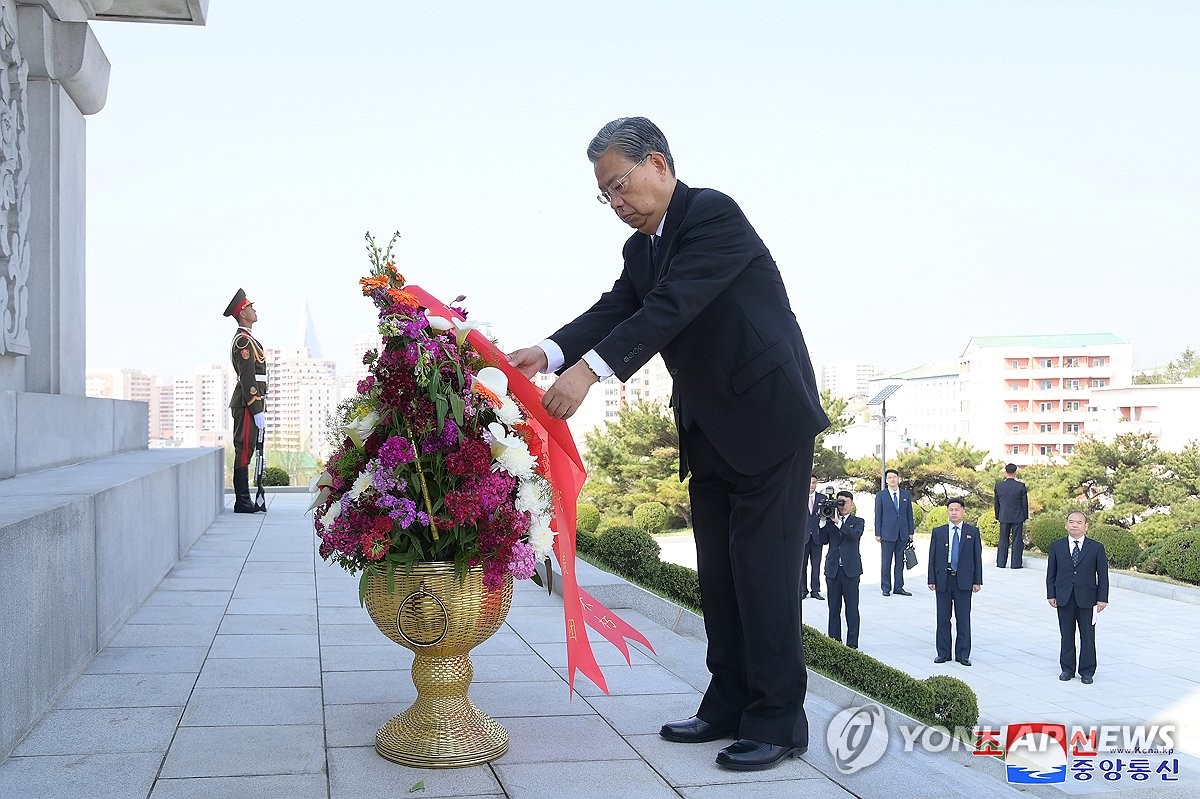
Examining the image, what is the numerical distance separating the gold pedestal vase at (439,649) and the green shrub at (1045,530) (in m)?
23.0

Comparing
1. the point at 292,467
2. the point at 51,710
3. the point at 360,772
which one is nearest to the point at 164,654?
the point at 51,710

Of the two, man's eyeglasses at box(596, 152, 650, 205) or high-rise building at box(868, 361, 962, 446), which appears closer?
man's eyeglasses at box(596, 152, 650, 205)

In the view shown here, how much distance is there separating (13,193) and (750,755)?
5974 mm

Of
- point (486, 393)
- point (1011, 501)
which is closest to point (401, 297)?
point (486, 393)

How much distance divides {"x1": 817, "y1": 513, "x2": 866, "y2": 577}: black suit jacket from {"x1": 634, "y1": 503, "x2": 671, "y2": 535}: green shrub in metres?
22.2

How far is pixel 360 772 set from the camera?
10.8ft

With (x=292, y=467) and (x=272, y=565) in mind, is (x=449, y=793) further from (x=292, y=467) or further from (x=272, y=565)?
(x=292, y=467)

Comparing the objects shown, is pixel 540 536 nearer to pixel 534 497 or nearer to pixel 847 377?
pixel 534 497

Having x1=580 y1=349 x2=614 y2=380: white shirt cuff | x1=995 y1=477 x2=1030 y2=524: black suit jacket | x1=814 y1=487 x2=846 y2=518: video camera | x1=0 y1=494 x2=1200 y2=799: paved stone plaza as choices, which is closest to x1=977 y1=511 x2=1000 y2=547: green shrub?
x1=995 y1=477 x2=1030 y2=524: black suit jacket

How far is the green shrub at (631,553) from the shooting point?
8.17 metres

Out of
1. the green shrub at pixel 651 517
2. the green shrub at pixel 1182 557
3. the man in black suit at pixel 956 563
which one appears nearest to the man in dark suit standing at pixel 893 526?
the man in black suit at pixel 956 563

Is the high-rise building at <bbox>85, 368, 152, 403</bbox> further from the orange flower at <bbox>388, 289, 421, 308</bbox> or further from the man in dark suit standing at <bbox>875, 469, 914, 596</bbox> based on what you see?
the orange flower at <bbox>388, 289, 421, 308</bbox>

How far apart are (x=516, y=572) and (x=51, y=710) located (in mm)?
1881

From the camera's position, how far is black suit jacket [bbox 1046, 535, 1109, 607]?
35.9 ft
